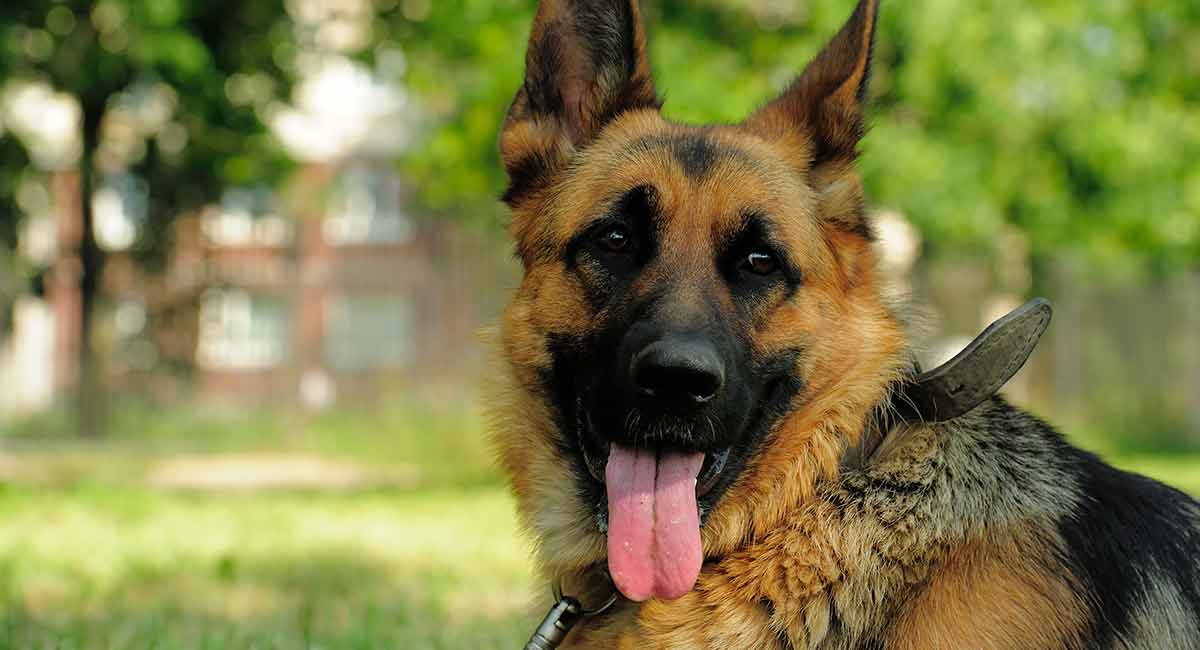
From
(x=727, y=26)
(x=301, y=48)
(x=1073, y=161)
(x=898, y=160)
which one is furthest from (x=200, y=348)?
(x=1073, y=161)

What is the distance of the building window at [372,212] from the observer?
26703mm

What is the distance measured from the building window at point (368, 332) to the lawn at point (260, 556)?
4.36m

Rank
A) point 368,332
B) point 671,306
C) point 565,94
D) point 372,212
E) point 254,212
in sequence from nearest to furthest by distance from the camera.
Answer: point 671,306, point 565,94, point 254,212, point 368,332, point 372,212

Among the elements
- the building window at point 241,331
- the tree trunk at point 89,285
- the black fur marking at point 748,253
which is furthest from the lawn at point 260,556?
the building window at point 241,331

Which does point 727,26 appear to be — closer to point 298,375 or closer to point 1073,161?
point 1073,161

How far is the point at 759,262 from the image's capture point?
3439mm

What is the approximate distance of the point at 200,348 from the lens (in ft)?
66.1

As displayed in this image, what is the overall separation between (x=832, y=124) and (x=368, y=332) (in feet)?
62.0

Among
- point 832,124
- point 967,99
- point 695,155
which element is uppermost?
point 967,99

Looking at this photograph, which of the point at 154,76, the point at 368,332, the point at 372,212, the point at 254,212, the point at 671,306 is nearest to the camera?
the point at 671,306

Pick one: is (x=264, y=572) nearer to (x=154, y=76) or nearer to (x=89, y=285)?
(x=154, y=76)

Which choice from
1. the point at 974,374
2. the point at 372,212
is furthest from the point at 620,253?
the point at 372,212

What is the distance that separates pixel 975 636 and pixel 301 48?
13124 mm

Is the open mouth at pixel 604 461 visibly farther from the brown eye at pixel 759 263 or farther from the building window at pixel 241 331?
the building window at pixel 241 331
